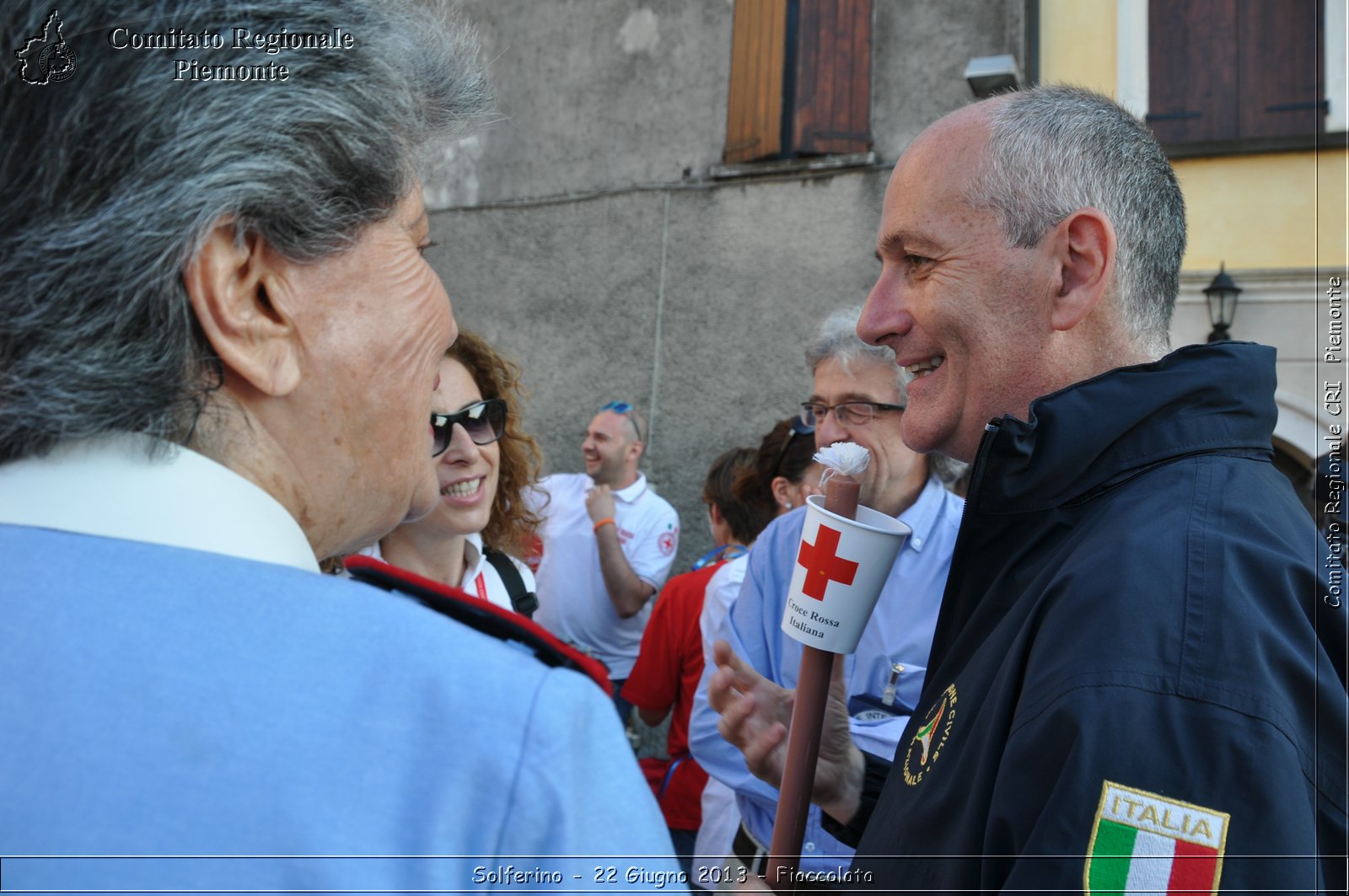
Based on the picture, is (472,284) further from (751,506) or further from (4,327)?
(4,327)

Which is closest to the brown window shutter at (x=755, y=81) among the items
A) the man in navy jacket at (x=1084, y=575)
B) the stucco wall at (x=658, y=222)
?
the stucco wall at (x=658, y=222)

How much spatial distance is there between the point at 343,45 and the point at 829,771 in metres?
1.70

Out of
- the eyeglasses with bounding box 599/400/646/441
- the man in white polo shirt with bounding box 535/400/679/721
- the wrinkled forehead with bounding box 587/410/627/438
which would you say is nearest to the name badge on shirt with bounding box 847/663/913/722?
the man in white polo shirt with bounding box 535/400/679/721

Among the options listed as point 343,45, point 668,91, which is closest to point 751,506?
point 343,45

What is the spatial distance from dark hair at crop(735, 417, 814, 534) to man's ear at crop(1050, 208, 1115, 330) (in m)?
2.45

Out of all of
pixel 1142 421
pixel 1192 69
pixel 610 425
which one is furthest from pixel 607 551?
pixel 1192 69

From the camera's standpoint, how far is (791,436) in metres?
4.39

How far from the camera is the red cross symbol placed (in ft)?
6.17

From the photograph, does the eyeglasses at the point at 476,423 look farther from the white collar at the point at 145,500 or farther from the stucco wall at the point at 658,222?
the stucco wall at the point at 658,222

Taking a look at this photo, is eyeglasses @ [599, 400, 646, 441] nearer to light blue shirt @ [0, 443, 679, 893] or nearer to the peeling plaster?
the peeling plaster

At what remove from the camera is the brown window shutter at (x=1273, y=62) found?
23.3 feet

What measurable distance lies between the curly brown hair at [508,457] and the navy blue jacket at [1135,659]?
191 centimetres

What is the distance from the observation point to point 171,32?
3.10ft

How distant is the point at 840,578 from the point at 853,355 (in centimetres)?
170
